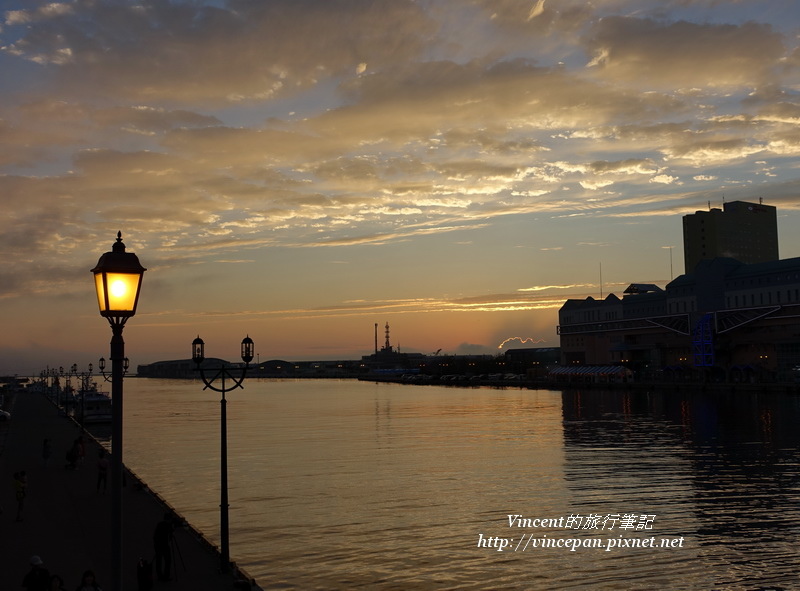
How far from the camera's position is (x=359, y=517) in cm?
3347

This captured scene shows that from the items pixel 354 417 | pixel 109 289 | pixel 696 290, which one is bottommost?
pixel 354 417

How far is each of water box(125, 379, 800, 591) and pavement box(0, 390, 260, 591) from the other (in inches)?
100

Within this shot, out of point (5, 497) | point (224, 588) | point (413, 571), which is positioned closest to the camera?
point (224, 588)

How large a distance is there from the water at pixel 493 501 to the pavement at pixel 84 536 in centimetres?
254

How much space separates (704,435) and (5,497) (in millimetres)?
54616

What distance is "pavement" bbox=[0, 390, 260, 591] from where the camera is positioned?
20672 millimetres

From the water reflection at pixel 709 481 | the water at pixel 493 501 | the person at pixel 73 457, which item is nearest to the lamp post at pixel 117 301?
the water at pixel 493 501

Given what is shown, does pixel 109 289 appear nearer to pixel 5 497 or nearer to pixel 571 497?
pixel 5 497

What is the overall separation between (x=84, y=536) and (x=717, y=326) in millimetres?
144466

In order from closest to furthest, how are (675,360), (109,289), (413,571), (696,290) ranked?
(109,289) < (413,571) < (696,290) < (675,360)

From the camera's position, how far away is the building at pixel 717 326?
453ft

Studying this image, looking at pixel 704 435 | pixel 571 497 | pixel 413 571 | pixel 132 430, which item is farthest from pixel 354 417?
pixel 413 571

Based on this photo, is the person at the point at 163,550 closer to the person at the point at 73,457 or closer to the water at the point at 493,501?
the water at the point at 493,501

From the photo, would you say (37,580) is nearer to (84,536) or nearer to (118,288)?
(118,288)
